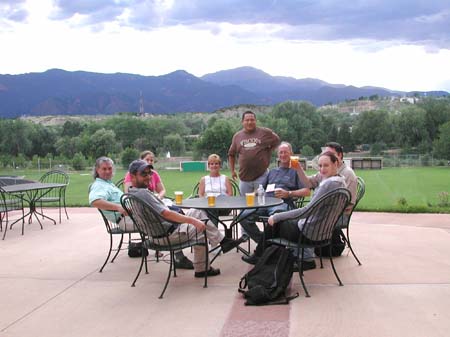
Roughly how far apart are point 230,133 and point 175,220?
5026 cm

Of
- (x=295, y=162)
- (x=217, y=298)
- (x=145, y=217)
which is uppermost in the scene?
(x=295, y=162)

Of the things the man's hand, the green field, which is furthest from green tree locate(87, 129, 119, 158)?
the man's hand

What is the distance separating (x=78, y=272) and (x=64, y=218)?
10.9 ft

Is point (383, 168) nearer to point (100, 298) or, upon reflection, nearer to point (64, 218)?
point (64, 218)

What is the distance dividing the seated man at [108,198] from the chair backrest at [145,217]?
0.40 m

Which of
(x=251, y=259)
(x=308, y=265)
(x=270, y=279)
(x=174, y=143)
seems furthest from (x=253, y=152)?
(x=174, y=143)

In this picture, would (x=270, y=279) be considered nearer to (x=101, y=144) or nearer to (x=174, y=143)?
(x=101, y=144)

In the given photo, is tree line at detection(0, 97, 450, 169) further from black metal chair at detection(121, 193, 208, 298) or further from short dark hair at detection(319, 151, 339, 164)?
black metal chair at detection(121, 193, 208, 298)

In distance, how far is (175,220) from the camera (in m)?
3.66

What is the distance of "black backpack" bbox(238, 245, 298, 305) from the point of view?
336cm

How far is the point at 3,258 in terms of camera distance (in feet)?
16.2

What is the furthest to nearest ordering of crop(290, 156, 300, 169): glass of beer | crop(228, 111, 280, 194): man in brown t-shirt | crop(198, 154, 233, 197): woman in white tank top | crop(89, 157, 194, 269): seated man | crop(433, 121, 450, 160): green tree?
crop(433, 121, 450, 160): green tree
crop(228, 111, 280, 194): man in brown t-shirt
crop(198, 154, 233, 197): woman in white tank top
crop(290, 156, 300, 169): glass of beer
crop(89, 157, 194, 269): seated man

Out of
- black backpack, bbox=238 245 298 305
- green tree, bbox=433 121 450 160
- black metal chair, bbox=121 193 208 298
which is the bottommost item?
green tree, bbox=433 121 450 160

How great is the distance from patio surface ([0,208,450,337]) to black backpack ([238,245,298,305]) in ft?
0.25
